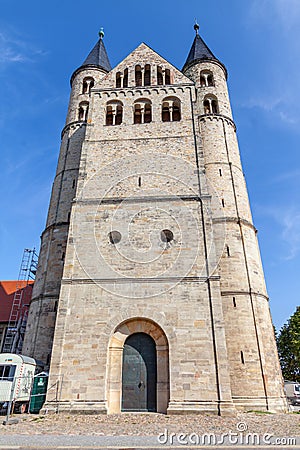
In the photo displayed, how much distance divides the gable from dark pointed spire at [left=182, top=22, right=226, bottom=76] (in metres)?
4.16

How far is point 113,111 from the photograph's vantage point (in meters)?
19.6

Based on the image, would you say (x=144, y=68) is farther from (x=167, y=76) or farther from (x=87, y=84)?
(x=87, y=84)

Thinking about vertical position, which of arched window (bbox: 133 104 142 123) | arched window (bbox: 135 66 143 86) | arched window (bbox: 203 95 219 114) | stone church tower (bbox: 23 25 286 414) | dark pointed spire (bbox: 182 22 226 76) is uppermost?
dark pointed spire (bbox: 182 22 226 76)

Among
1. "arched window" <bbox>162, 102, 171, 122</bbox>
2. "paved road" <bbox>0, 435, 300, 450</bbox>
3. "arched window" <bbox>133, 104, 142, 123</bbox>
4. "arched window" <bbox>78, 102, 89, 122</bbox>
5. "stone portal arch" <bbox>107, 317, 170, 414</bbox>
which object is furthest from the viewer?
"arched window" <bbox>78, 102, 89, 122</bbox>

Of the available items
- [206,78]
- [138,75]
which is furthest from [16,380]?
[206,78]

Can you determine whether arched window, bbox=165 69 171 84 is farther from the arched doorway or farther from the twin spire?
the arched doorway

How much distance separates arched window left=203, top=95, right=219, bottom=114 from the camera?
23219 mm

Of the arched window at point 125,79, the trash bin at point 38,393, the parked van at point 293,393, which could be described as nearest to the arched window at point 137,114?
the arched window at point 125,79

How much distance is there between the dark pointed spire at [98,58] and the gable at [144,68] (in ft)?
15.9

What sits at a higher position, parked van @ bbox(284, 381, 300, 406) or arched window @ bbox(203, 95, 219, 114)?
arched window @ bbox(203, 95, 219, 114)

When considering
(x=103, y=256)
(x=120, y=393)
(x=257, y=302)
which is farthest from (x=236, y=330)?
(x=103, y=256)

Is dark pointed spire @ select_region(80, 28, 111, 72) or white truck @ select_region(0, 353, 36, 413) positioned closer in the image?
white truck @ select_region(0, 353, 36, 413)

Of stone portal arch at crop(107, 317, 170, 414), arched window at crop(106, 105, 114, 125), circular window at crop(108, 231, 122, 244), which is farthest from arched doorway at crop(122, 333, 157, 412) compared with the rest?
arched window at crop(106, 105, 114, 125)

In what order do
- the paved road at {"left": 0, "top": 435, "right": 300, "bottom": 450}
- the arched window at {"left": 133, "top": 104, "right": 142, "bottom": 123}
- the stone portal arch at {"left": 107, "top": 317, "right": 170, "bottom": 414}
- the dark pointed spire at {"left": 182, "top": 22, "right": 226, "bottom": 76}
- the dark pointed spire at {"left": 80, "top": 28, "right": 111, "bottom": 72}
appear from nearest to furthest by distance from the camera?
the paved road at {"left": 0, "top": 435, "right": 300, "bottom": 450}
the stone portal arch at {"left": 107, "top": 317, "right": 170, "bottom": 414}
the arched window at {"left": 133, "top": 104, "right": 142, "bottom": 123}
the dark pointed spire at {"left": 182, "top": 22, "right": 226, "bottom": 76}
the dark pointed spire at {"left": 80, "top": 28, "right": 111, "bottom": 72}
